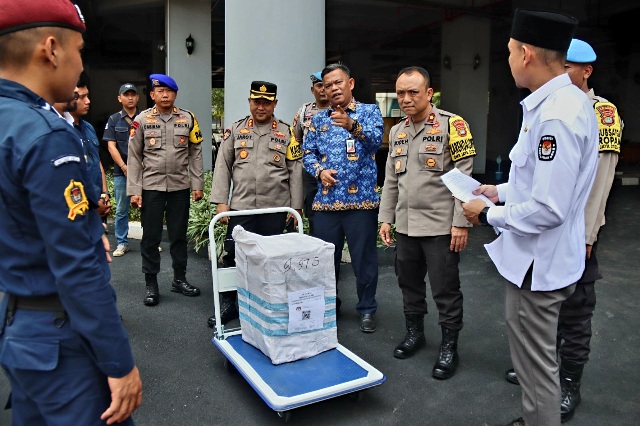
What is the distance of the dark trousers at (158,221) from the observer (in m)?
4.98

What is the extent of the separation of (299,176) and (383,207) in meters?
0.95

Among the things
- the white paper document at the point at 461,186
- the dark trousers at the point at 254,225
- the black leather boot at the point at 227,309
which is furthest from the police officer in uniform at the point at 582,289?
the black leather boot at the point at 227,309

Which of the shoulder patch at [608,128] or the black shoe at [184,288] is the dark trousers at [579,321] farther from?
the black shoe at [184,288]

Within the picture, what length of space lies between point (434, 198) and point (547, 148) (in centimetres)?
143

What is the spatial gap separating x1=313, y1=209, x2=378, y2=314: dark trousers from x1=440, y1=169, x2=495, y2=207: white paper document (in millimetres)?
1659

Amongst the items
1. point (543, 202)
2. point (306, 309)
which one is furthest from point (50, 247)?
point (306, 309)

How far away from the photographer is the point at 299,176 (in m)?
4.67

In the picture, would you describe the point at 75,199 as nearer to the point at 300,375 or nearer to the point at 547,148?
the point at 547,148

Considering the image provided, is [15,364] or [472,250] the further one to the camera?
[472,250]

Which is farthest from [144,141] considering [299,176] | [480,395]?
[480,395]

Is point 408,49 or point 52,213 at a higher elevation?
point 408,49

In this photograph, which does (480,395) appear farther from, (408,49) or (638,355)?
(408,49)

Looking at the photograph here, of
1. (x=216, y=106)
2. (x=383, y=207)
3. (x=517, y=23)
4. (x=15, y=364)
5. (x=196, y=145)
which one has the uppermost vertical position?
(x=216, y=106)

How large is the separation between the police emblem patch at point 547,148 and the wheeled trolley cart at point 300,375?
60.6 inches
